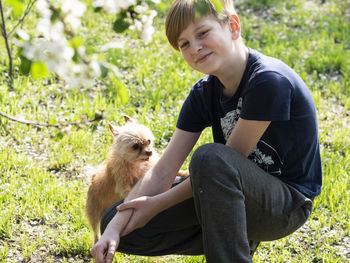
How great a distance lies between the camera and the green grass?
307cm

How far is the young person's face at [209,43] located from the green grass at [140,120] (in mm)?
681

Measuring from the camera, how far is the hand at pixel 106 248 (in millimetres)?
2352

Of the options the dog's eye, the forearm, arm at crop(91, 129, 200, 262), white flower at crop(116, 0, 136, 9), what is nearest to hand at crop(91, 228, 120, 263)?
arm at crop(91, 129, 200, 262)

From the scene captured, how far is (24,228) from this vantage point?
3.22 m

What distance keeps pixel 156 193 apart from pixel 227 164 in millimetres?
652

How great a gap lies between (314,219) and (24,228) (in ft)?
6.24

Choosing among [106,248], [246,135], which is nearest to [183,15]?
[246,135]

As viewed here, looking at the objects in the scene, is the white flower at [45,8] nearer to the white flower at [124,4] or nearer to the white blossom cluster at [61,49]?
the white blossom cluster at [61,49]

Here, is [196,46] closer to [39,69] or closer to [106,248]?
[106,248]

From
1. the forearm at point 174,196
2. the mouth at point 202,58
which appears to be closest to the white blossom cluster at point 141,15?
the mouth at point 202,58

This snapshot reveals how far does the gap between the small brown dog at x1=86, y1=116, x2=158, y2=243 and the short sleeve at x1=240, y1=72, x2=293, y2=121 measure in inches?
40.7

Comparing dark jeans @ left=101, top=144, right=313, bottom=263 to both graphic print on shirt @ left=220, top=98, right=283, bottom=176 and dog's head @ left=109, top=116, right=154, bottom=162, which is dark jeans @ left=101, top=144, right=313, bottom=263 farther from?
dog's head @ left=109, top=116, right=154, bottom=162

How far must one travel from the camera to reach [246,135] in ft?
7.67

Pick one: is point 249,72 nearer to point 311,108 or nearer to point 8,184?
point 311,108
